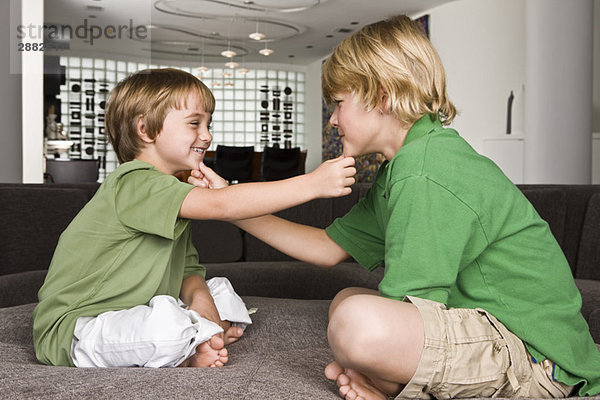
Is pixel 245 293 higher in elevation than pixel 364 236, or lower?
lower

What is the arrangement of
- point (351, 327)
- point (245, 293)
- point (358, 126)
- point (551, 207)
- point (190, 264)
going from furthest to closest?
point (551, 207) < point (245, 293) < point (190, 264) < point (358, 126) < point (351, 327)

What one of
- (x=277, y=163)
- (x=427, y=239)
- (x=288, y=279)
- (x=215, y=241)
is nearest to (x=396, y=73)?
(x=427, y=239)

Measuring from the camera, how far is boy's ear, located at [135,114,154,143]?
1431mm

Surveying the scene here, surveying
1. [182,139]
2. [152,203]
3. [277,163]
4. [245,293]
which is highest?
[277,163]

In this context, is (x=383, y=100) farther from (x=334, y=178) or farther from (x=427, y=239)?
(x=427, y=239)

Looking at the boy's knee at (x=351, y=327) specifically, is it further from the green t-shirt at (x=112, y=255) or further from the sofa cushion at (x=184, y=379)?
the green t-shirt at (x=112, y=255)

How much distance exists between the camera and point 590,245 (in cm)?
239

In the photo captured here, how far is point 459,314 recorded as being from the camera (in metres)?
0.98

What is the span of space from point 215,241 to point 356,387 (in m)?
1.79

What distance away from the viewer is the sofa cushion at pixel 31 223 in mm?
2256

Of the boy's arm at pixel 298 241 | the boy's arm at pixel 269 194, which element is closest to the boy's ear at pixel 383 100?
the boy's arm at pixel 269 194

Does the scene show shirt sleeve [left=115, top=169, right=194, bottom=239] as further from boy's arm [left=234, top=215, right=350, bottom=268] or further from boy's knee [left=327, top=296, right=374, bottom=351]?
boy's knee [left=327, top=296, right=374, bottom=351]

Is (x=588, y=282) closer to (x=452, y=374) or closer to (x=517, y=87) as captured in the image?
(x=452, y=374)

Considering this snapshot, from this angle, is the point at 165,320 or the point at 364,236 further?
the point at 364,236
